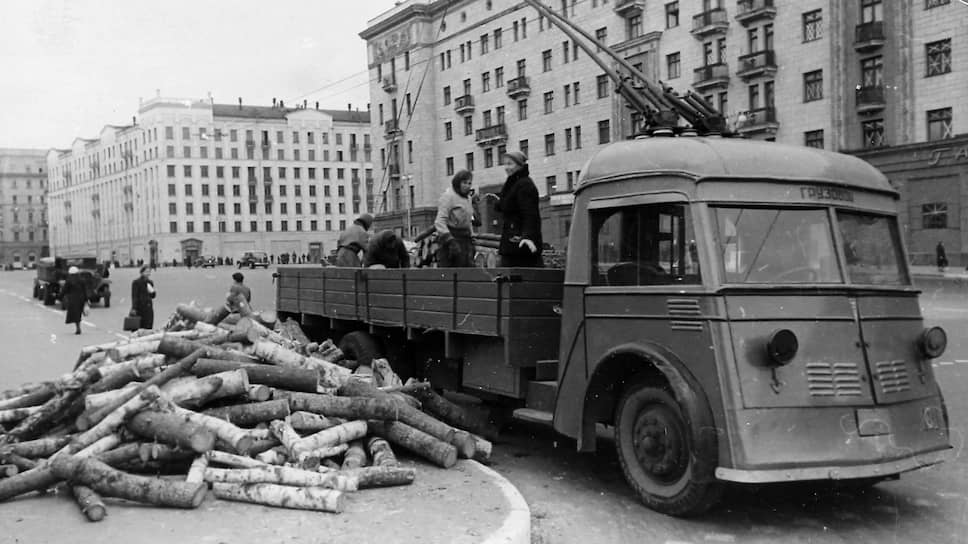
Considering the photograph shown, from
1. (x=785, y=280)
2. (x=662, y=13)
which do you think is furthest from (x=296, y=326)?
(x=662, y=13)

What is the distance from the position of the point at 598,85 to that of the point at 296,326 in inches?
1733

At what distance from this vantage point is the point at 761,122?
4366cm

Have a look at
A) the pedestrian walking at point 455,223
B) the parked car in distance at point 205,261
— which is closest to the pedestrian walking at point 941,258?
the pedestrian walking at point 455,223

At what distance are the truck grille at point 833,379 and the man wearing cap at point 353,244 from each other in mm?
8724

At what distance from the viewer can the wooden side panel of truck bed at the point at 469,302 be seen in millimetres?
7859

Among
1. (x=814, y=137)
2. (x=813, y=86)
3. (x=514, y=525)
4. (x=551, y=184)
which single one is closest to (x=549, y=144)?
(x=551, y=184)

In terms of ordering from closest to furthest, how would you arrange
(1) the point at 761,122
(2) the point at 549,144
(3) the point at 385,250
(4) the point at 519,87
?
1. (3) the point at 385,250
2. (1) the point at 761,122
3. (2) the point at 549,144
4. (4) the point at 519,87

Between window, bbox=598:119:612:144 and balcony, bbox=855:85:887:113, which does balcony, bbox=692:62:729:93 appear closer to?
window, bbox=598:119:612:144

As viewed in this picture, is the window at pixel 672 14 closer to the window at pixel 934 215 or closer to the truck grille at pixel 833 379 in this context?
the window at pixel 934 215

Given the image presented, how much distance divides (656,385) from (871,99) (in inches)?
1460

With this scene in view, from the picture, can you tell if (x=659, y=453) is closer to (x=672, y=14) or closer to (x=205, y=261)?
(x=672, y=14)

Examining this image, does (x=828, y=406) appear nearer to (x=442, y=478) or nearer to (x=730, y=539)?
(x=730, y=539)

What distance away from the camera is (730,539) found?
19.4 ft

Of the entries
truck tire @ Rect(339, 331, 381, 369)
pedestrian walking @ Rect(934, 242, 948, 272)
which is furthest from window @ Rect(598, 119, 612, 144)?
truck tire @ Rect(339, 331, 381, 369)
